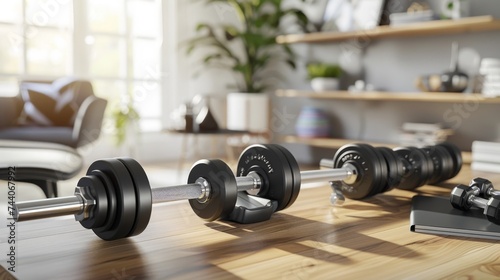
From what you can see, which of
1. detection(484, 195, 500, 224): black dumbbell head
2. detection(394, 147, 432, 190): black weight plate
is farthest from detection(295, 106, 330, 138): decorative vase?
detection(484, 195, 500, 224): black dumbbell head

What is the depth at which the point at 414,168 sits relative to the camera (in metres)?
0.99

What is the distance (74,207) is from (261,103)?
4499 millimetres

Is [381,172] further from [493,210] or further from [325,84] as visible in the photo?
[325,84]

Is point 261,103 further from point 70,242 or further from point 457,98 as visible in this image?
point 70,242

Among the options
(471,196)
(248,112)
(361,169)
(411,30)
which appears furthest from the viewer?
(248,112)

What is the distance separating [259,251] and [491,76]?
3.34 m

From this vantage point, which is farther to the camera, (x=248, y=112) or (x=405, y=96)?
(x=248, y=112)

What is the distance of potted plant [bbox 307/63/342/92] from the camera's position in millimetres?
4652

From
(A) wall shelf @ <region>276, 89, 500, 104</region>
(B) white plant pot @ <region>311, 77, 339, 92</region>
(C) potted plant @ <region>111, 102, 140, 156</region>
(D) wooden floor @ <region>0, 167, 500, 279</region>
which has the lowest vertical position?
(C) potted plant @ <region>111, 102, 140, 156</region>

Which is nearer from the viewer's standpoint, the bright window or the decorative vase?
the bright window

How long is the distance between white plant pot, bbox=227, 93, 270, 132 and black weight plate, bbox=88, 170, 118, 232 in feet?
14.3

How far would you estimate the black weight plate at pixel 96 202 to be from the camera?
604 mm

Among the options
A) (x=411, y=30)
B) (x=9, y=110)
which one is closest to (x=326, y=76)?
(x=411, y=30)

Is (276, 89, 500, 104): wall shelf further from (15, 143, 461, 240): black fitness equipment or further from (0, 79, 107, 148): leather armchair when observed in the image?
(15, 143, 461, 240): black fitness equipment
